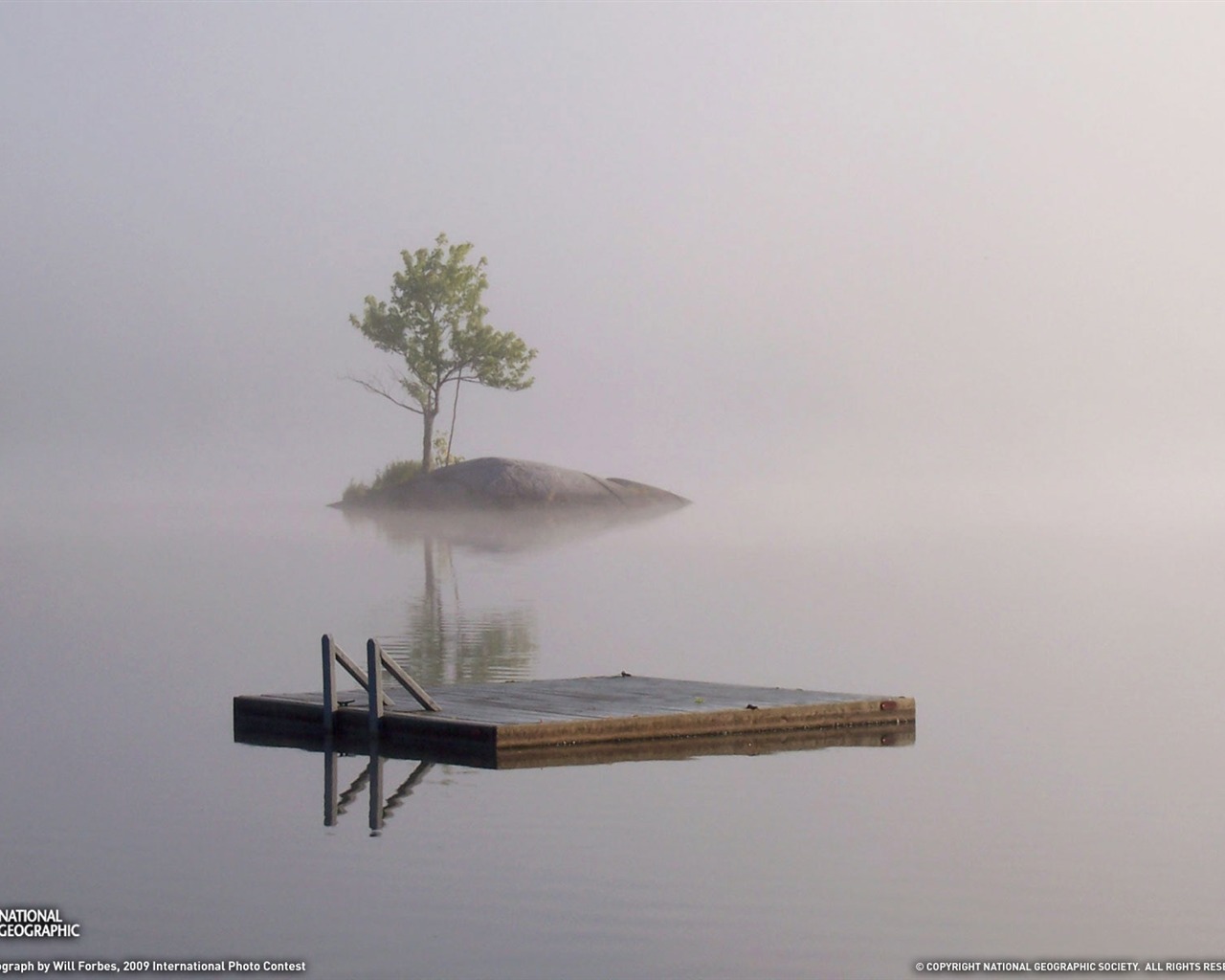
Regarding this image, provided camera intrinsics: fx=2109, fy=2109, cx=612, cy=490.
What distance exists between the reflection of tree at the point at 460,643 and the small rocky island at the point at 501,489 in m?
31.4

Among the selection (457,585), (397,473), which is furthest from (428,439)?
(457,585)

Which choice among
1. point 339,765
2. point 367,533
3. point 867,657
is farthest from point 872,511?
point 339,765

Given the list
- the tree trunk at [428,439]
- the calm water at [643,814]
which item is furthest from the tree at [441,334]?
the calm water at [643,814]

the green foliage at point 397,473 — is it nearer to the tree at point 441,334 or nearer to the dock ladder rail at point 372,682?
the tree at point 441,334

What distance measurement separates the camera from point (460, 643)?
27984mm

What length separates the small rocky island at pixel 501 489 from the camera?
70.2 meters

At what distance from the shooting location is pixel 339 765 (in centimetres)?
→ 1653

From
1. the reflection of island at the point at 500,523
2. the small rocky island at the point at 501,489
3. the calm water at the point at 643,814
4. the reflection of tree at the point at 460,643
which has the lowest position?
the calm water at the point at 643,814

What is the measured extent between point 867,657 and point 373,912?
1581 centimetres

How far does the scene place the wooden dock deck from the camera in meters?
16.8

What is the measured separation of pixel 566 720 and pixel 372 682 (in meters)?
1.62

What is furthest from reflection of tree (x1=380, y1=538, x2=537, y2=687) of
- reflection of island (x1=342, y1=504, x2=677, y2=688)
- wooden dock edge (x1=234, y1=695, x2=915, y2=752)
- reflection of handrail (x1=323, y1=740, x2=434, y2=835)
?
reflection of handrail (x1=323, y1=740, x2=434, y2=835)

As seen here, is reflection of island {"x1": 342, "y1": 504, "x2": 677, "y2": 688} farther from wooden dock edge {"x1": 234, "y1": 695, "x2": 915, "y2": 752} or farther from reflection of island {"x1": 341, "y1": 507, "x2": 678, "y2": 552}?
wooden dock edge {"x1": 234, "y1": 695, "x2": 915, "y2": 752}

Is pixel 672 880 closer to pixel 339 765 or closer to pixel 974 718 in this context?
pixel 339 765
